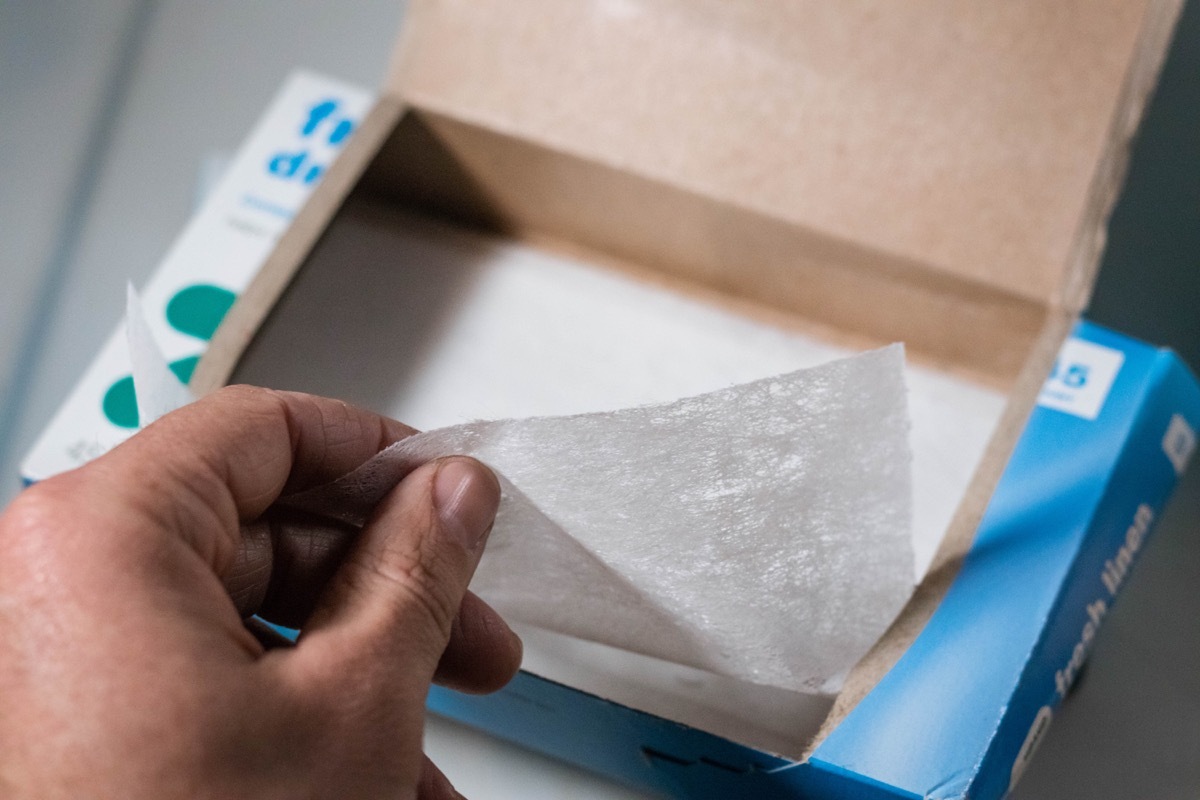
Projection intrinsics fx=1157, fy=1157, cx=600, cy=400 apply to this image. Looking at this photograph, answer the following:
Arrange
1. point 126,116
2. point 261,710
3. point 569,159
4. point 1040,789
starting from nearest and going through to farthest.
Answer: point 261,710 < point 1040,789 < point 569,159 < point 126,116

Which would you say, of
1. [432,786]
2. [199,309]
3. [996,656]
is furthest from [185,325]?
[996,656]

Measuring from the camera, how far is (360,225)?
0.77 m

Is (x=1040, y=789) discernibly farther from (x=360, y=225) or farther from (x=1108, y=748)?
(x=360, y=225)

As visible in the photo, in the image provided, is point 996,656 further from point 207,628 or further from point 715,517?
point 207,628

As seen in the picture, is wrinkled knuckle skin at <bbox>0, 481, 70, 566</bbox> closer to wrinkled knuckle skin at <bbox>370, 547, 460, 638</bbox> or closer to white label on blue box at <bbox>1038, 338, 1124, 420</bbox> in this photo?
wrinkled knuckle skin at <bbox>370, 547, 460, 638</bbox>

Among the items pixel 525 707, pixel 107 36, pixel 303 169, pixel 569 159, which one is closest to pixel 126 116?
pixel 107 36

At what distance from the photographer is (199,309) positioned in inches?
27.0

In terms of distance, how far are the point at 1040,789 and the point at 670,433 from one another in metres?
0.31

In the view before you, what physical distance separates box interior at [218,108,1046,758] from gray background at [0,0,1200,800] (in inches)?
5.6

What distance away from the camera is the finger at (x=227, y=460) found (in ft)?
1.14

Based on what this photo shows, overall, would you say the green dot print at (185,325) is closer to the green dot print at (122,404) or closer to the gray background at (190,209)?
the green dot print at (122,404)

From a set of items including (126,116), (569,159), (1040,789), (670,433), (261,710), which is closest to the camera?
(261,710)

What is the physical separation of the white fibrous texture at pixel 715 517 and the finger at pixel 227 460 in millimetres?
18

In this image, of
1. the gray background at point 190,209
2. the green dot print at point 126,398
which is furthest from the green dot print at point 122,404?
the gray background at point 190,209
